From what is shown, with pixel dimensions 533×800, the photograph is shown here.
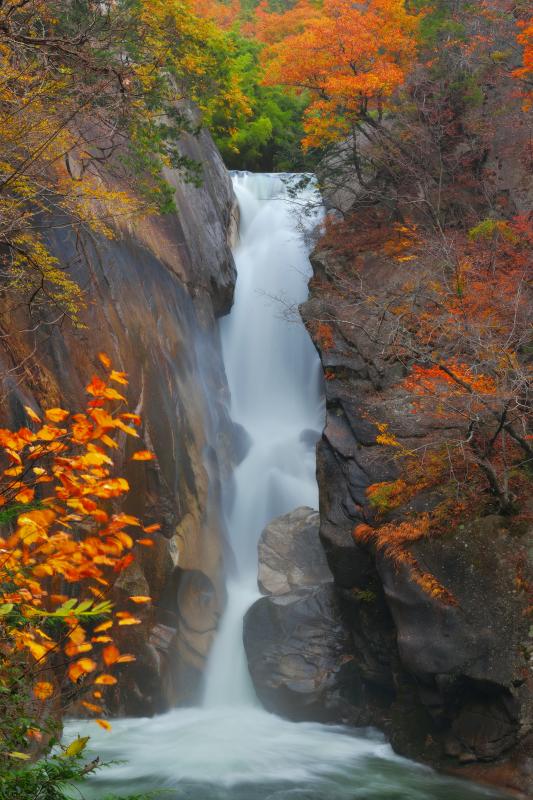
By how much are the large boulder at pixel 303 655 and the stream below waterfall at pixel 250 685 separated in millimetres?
325

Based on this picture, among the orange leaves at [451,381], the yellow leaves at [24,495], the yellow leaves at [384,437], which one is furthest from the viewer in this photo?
the yellow leaves at [384,437]

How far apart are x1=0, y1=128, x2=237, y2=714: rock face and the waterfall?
1.82 ft

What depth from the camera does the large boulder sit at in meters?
10.7

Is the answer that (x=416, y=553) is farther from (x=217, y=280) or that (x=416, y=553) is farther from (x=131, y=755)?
(x=217, y=280)

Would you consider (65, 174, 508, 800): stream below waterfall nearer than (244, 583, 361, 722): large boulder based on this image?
Yes

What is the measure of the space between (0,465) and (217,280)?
40.7ft

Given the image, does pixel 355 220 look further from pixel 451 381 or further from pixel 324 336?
pixel 451 381

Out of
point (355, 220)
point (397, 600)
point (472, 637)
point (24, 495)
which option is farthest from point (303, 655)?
point (355, 220)

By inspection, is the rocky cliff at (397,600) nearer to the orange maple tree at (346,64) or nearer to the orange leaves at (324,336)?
the orange leaves at (324,336)

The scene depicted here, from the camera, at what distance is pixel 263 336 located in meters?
19.7

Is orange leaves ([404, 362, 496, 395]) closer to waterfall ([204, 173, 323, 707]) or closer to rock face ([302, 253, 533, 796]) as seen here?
rock face ([302, 253, 533, 796])

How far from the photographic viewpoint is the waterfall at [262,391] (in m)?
12.9

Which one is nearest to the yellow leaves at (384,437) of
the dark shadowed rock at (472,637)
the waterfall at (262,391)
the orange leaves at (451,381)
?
the orange leaves at (451,381)

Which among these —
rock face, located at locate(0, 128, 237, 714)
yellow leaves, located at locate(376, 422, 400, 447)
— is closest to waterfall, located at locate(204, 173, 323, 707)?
rock face, located at locate(0, 128, 237, 714)
